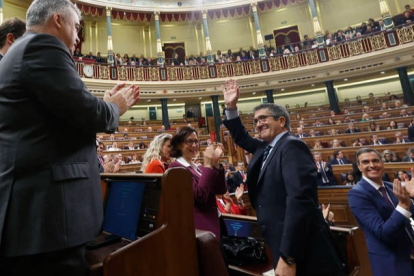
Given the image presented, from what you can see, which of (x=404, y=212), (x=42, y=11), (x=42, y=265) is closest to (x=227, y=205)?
(x=404, y=212)

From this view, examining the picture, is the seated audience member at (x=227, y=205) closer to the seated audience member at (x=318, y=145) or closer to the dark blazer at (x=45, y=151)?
the dark blazer at (x=45, y=151)

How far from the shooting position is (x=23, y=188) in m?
0.68

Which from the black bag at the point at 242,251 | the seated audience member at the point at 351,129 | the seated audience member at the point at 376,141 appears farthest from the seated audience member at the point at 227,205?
the seated audience member at the point at 351,129

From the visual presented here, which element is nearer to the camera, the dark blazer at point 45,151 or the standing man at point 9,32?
the dark blazer at point 45,151

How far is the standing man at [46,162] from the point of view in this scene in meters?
0.67

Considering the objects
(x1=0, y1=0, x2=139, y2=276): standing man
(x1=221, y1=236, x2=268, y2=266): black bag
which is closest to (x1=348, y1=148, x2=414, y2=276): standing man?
(x1=221, y1=236, x2=268, y2=266): black bag

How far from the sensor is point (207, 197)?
1388 millimetres

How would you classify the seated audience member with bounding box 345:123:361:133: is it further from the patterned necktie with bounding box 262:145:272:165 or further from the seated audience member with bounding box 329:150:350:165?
the patterned necktie with bounding box 262:145:272:165

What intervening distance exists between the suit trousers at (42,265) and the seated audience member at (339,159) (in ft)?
19.9

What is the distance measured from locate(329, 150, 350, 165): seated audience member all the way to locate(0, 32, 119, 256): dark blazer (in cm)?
601

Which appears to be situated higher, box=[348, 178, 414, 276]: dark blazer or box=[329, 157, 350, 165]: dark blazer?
box=[329, 157, 350, 165]: dark blazer

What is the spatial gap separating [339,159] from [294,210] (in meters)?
5.33

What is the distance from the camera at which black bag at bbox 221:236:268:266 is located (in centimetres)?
167

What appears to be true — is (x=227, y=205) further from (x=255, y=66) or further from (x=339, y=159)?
(x=255, y=66)
